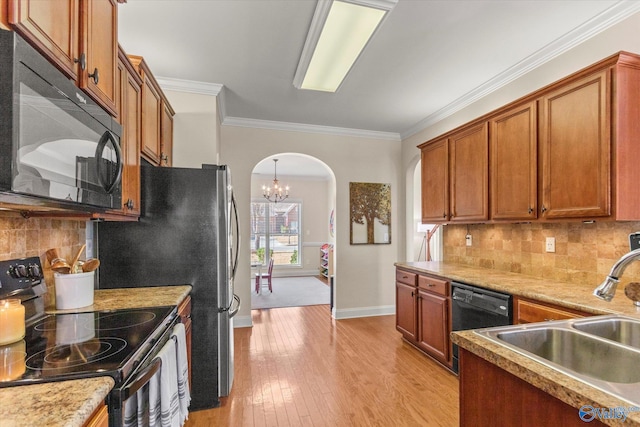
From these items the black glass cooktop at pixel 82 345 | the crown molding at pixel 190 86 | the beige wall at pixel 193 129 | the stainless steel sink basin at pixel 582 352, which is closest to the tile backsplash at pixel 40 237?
the black glass cooktop at pixel 82 345

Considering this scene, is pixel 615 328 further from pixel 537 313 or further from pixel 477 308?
pixel 477 308

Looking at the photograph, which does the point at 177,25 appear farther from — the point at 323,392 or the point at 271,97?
the point at 323,392

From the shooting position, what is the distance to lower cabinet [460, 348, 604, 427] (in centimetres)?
87

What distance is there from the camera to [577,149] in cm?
210

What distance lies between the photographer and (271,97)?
3570 mm

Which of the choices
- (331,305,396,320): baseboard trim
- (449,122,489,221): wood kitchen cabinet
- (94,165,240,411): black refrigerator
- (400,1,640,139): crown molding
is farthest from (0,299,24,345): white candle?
(331,305,396,320): baseboard trim

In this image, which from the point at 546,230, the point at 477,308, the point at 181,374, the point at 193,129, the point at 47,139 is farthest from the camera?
the point at 193,129

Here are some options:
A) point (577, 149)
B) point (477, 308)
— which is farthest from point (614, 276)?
point (477, 308)

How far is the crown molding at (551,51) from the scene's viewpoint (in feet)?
6.83

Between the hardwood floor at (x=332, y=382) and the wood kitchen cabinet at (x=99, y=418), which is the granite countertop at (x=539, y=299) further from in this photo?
the wood kitchen cabinet at (x=99, y=418)

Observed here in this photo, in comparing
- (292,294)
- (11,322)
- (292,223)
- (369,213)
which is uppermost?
(369,213)

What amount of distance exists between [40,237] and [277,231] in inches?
278

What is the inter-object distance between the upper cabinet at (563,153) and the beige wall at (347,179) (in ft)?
5.96

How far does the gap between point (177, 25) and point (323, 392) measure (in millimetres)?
2996
